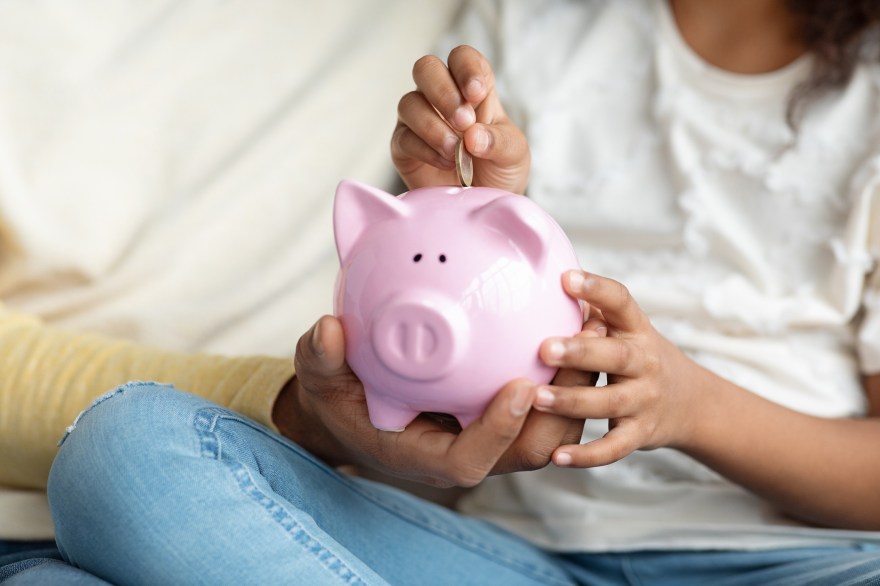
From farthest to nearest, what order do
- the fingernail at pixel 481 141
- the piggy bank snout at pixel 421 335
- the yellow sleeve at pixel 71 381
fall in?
1. the yellow sleeve at pixel 71 381
2. the fingernail at pixel 481 141
3. the piggy bank snout at pixel 421 335

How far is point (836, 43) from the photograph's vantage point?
94 centimetres

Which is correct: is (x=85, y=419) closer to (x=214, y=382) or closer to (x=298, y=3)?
(x=214, y=382)

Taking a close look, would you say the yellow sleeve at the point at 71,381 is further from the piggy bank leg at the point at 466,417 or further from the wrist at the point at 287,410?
the piggy bank leg at the point at 466,417

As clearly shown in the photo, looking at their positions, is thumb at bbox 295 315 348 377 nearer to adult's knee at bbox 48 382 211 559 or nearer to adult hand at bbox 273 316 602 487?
adult hand at bbox 273 316 602 487

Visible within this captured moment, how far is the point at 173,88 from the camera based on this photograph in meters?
1.04

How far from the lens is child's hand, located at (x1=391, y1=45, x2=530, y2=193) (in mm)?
738

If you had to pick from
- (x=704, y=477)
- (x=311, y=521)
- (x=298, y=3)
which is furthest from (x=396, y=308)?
(x=298, y=3)

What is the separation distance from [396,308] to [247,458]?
211 millimetres

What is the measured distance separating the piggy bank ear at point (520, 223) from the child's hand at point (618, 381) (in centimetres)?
4

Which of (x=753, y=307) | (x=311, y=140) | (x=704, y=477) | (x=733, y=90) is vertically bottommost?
(x=704, y=477)

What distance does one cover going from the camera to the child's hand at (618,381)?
24.4 inches

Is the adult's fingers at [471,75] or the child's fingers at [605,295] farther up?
the adult's fingers at [471,75]

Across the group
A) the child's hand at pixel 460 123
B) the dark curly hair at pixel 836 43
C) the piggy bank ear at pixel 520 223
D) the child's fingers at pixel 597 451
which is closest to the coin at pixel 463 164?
the child's hand at pixel 460 123

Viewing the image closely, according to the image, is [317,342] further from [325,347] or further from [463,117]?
[463,117]
